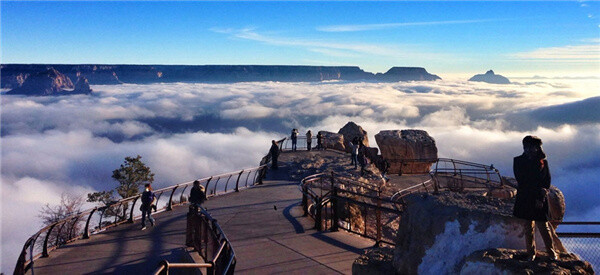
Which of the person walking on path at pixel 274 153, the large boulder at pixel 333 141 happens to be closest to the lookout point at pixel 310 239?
the person walking on path at pixel 274 153

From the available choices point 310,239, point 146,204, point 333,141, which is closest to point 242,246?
point 310,239

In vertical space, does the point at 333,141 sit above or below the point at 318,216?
below

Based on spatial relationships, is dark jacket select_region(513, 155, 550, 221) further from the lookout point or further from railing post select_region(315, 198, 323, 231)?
railing post select_region(315, 198, 323, 231)

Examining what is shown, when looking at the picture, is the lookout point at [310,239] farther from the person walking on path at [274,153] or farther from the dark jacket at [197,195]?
the person walking on path at [274,153]

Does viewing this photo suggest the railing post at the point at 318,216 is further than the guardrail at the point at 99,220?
Yes

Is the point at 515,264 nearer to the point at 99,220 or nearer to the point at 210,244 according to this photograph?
the point at 210,244

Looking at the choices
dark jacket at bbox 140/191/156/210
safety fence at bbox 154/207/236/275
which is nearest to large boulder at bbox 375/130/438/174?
dark jacket at bbox 140/191/156/210
